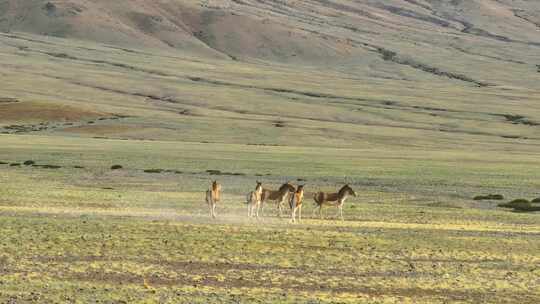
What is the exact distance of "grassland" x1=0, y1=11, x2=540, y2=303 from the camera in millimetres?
19750

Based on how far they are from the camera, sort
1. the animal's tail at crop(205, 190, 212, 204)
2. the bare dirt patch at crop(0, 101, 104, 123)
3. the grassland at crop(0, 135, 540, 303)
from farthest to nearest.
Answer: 1. the bare dirt patch at crop(0, 101, 104, 123)
2. the animal's tail at crop(205, 190, 212, 204)
3. the grassland at crop(0, 135, 540, 303)

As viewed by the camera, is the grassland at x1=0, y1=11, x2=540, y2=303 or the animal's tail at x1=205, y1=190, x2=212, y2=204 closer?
the grassland at x1=0, y1=11, x2=540, y2=303

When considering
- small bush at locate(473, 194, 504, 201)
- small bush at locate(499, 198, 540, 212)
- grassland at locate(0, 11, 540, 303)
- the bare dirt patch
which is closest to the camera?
grassland at locate(0, 11, 540, 303)

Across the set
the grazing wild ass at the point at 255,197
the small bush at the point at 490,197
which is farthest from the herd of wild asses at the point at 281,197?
the small bush at the point at 490,197

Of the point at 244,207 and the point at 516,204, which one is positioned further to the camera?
the point at 516,204

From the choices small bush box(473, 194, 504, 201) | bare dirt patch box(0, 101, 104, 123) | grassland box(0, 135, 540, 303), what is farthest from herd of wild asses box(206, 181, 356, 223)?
bare dirt patch box(0, 101, 104, 123)

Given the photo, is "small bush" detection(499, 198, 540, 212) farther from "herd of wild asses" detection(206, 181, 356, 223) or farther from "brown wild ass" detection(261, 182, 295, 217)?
"brown wild ass" detection(261, 182, 295, 217)

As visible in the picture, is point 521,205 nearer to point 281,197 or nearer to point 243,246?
point 281,197

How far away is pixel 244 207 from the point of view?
1481 inches

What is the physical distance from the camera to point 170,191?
44.4m

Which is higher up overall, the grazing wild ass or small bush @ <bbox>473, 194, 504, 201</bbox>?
the grazing wild ass

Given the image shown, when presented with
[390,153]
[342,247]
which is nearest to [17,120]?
[390,153]

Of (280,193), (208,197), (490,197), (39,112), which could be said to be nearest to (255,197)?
(280,193)

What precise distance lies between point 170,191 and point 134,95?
103m
